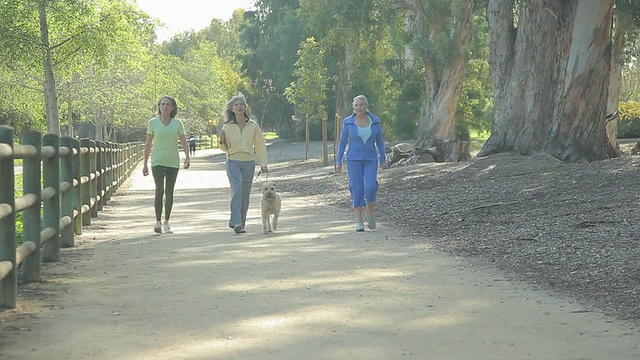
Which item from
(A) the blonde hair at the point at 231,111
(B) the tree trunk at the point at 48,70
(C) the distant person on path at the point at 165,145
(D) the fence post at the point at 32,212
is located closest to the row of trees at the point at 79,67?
(B) the tree trunk at the point at 48,70

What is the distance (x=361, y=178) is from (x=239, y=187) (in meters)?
1.69

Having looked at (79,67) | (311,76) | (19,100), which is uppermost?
(79,67)

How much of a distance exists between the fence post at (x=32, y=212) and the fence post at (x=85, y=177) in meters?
5.03

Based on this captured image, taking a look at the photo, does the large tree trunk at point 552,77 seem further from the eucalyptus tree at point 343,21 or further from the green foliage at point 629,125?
the green foliage at point 629,125

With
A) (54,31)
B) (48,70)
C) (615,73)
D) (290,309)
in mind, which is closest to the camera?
(290,309)

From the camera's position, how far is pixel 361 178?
565 inches

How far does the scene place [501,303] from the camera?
26.4 feet

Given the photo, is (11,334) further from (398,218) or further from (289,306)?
(398,218)

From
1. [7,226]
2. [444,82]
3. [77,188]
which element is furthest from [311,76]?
[7,226]

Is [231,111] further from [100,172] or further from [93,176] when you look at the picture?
[100,172]

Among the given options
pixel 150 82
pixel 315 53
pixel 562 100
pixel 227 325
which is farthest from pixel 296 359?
pixel 150 82

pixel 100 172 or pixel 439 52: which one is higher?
pixel 439 52

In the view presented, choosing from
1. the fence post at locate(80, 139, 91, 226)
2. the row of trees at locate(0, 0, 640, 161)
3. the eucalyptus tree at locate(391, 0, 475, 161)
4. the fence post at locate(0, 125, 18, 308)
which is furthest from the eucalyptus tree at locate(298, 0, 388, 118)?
the fence post at locate(0, 125, 18, 308)

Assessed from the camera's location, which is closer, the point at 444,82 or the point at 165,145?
the point at 165,145
